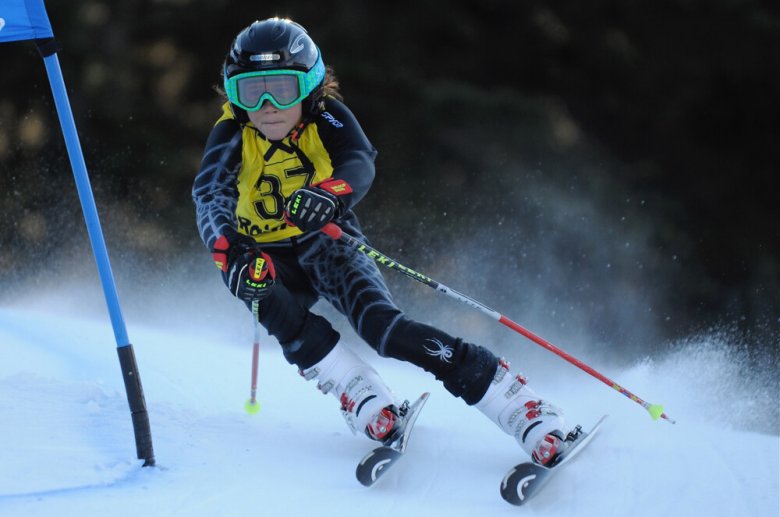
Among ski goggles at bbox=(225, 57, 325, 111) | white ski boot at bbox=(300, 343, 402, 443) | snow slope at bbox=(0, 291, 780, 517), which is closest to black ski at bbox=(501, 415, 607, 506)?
snow slope at bbox=(0, 291, 780, 517)

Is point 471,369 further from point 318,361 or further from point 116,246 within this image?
point 116,246

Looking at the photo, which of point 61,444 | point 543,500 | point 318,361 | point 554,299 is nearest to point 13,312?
point 61,444

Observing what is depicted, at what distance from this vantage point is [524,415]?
2301 millimetres

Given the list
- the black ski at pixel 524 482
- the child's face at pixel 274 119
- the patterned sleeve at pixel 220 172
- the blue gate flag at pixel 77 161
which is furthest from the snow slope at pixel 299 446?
the child's face at pixel 274 119

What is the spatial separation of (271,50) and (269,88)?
11cm

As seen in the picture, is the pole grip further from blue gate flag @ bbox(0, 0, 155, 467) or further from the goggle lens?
blue gate flag @ bbox(0, 0, 155, 467)

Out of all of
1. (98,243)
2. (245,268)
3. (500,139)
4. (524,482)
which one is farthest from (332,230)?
(500,139)

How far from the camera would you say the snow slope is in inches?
80.4

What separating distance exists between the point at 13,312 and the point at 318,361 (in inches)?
83.2

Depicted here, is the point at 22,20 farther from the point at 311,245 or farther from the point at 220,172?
the point at 311,245

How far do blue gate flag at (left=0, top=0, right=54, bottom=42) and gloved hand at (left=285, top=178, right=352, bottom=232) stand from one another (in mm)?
777

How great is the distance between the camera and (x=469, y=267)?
5293 mm

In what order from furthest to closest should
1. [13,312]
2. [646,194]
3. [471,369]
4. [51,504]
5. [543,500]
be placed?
[646,194] < [13,312] < [471,369] < [543,500] < [51,504]

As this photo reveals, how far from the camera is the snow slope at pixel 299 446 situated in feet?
6.70
